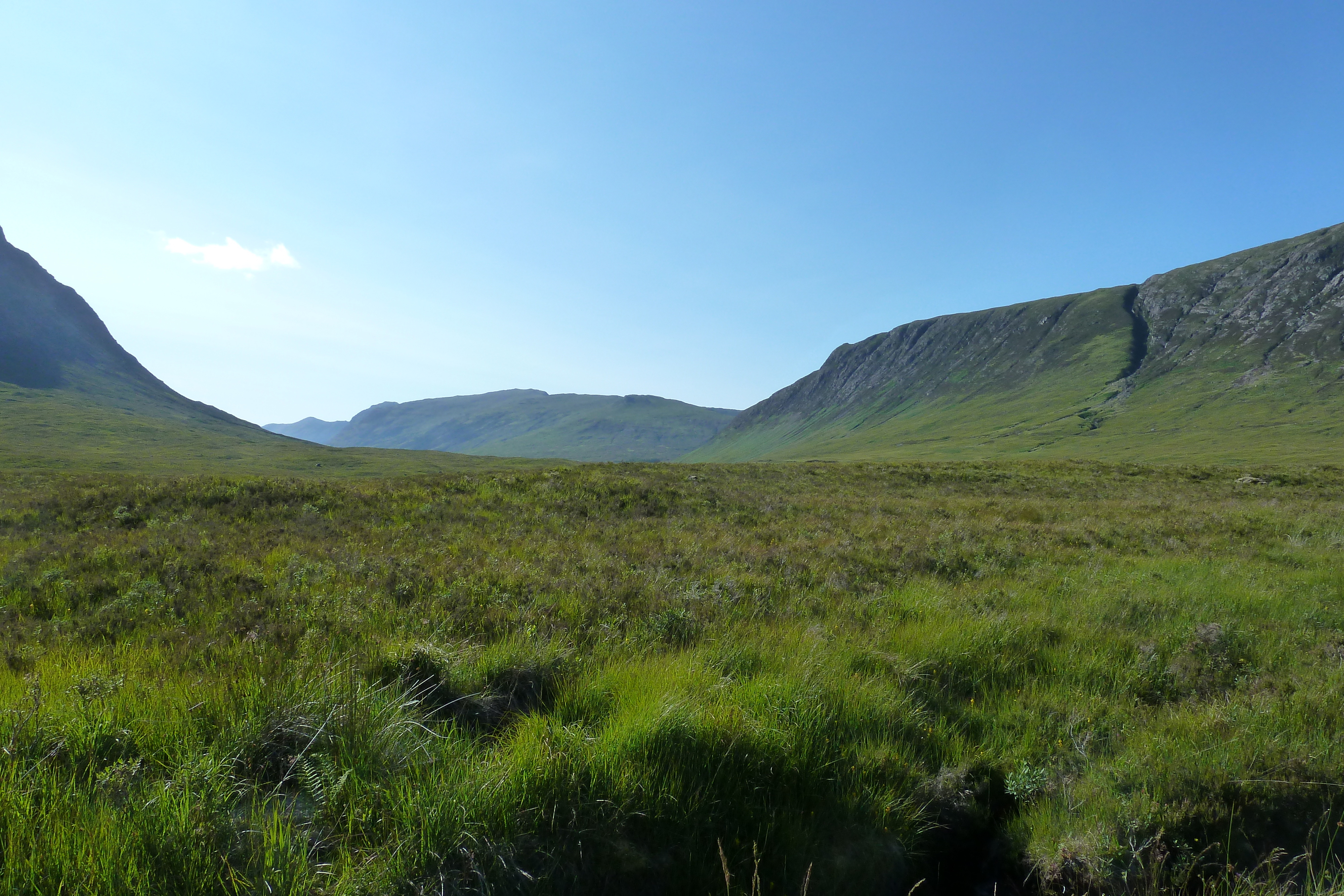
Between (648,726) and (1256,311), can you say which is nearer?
(648,726)

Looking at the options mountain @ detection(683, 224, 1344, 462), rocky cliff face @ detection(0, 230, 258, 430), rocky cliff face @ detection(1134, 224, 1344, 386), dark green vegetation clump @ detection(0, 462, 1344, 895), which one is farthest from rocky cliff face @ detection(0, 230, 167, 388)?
rocky cliff face @ detection(1134, 224, 1344, 386)

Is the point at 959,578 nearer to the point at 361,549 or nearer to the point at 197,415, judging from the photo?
the point at 361,549

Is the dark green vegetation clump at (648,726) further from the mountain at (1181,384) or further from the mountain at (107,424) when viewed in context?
the mountain at (1181,384)

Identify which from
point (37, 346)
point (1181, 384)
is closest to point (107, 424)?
point (37, 346)

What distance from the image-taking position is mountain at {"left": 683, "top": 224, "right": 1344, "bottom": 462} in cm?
9888

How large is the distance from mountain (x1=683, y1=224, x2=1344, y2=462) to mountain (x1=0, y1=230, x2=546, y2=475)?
95.8 meters

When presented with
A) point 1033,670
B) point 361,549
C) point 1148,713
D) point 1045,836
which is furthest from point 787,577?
point 361,549

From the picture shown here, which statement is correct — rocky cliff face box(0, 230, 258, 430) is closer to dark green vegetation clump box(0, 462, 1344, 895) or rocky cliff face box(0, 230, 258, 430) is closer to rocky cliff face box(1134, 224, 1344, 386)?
dark green vegetation clump box(0, 462, 1344, 895)

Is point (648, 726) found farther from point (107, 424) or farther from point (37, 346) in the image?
point (37, 346)

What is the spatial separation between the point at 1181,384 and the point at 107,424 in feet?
762

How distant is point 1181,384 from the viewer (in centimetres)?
13650

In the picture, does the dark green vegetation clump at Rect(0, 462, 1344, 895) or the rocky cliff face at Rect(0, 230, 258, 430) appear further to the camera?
the rocky cliff face at Rect(0, 230, 258, 430)

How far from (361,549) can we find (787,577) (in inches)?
290

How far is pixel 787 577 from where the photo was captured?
9.28 meters
